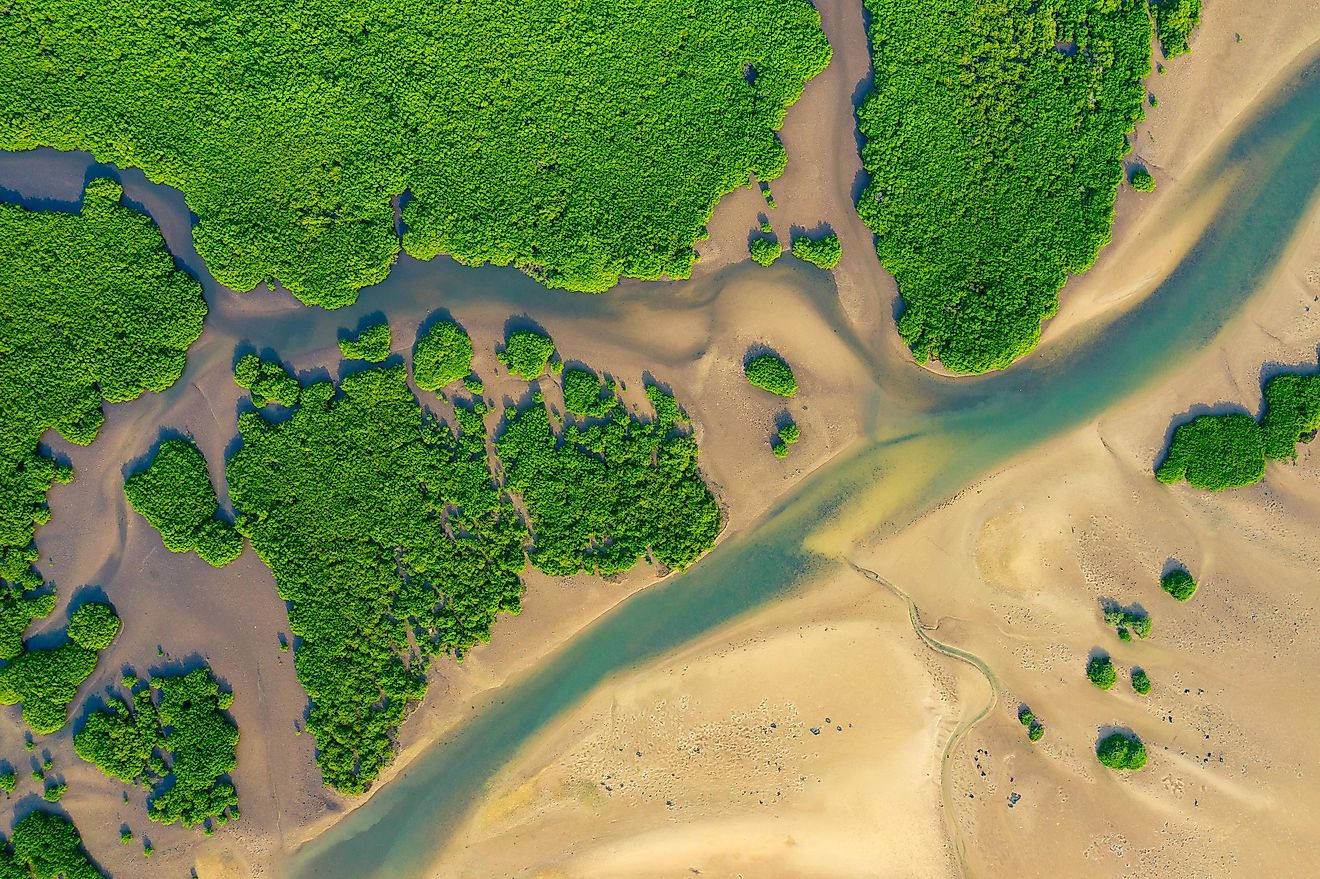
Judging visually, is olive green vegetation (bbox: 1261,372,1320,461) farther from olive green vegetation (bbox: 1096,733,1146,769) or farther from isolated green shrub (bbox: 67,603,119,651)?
isolated green shrub (bbox: 67,603,119,651)

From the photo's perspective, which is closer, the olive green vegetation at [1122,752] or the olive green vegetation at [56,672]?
the olive green vegetation at [56,672]

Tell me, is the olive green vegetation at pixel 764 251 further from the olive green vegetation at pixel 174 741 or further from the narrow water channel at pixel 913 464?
the olive green vegetation at pixel 174 741

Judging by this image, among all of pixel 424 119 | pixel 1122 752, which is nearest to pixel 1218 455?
pixel 1122 752

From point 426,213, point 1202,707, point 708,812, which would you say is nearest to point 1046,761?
point 1202,707

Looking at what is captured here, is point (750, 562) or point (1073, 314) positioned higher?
point (1073, 314)

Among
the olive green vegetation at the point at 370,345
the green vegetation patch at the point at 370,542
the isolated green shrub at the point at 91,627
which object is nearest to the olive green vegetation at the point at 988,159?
the green vegetation patch at the point at 370,542

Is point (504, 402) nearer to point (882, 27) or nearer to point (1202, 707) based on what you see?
point (882, 27)
